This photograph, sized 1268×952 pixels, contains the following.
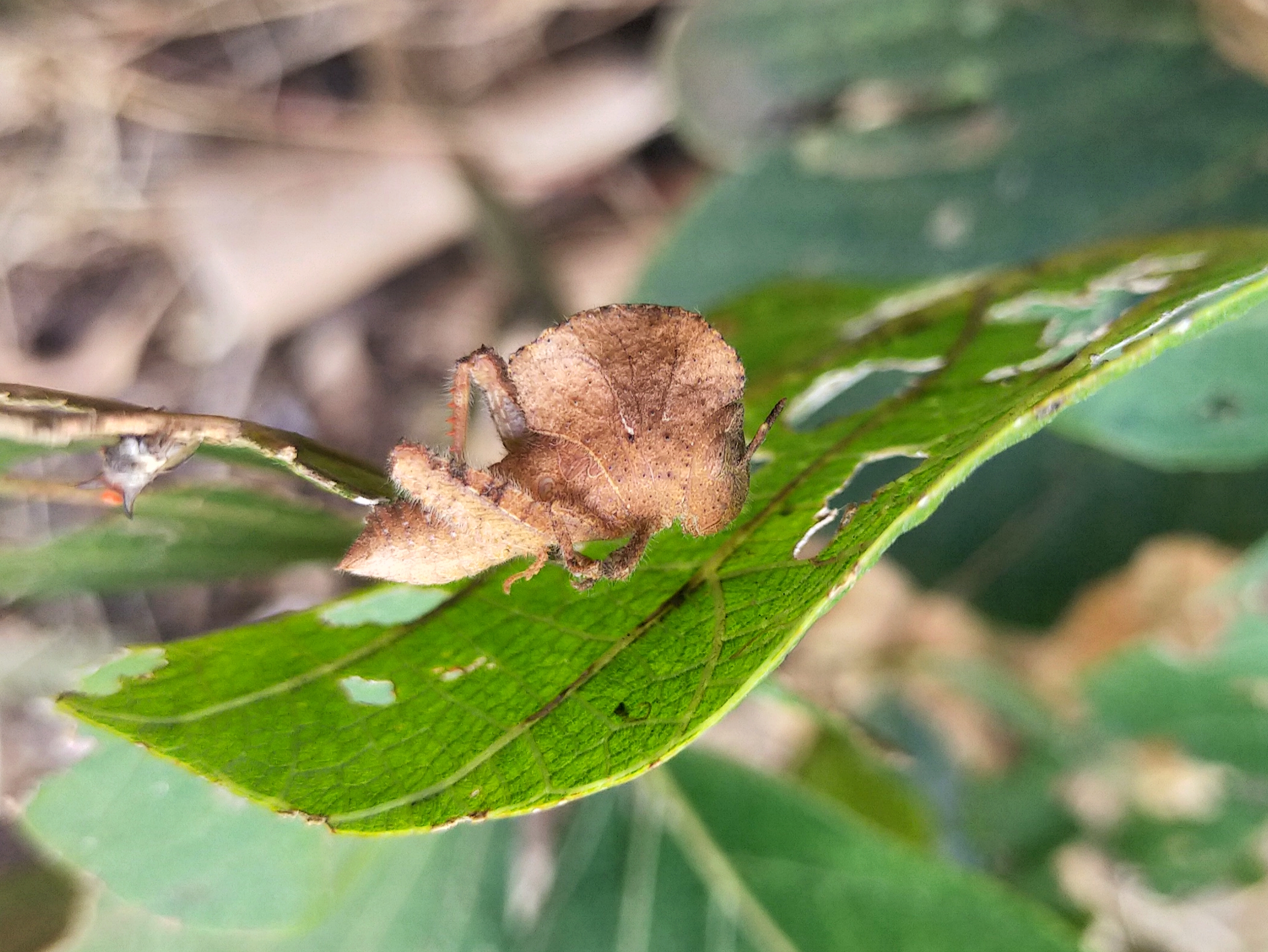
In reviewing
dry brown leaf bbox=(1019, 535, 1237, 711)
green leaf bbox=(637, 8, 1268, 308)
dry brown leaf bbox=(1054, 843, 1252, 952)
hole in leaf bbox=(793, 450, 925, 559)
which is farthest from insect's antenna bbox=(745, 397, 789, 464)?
dry brown leaf bbox=(1054, 843, 1252, 952)

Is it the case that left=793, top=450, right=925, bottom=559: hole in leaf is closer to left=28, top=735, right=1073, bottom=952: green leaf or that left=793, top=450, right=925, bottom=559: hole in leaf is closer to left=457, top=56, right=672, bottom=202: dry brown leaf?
left=28, top=735, right=1073, bottom=952: green leaf

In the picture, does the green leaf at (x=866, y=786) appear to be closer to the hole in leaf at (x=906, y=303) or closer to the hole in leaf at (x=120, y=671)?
the hole in leaf at (x=906, y=303)

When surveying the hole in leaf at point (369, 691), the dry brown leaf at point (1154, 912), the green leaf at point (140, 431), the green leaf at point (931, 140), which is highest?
the green leaf at point (140, 431)

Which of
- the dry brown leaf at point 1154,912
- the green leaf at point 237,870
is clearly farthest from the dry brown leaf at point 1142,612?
the green leaf at point 237,870

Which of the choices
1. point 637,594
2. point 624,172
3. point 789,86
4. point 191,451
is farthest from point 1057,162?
point 191,451

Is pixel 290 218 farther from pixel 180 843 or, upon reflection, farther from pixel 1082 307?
pixel 1082 307

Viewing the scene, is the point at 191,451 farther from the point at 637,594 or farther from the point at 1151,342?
the point at 1151,342
